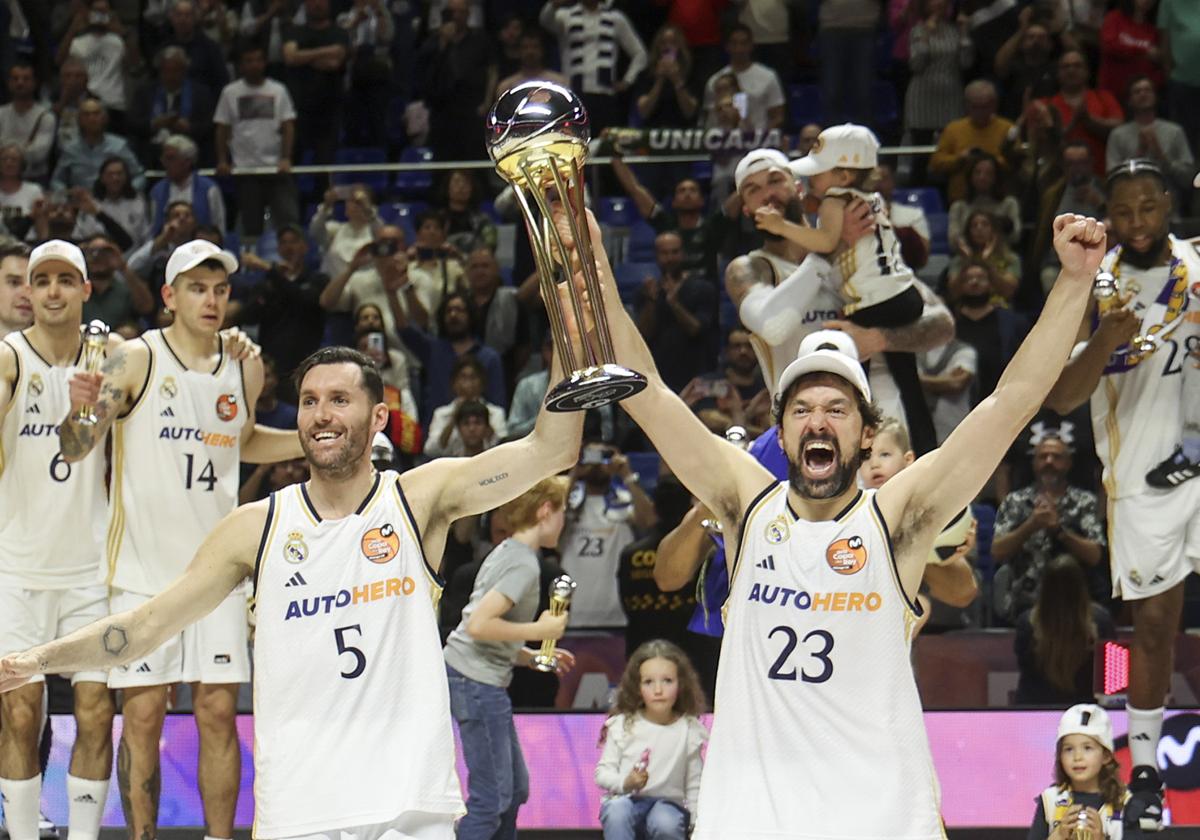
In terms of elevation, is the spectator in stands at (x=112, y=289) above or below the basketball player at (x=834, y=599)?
above

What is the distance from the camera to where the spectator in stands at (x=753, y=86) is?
1392 centimetres

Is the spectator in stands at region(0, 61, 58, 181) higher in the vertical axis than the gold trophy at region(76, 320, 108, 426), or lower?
higher

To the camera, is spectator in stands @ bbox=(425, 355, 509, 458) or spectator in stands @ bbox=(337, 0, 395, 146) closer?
spectator in stands @ bbox=(425, 355, 509, 458)

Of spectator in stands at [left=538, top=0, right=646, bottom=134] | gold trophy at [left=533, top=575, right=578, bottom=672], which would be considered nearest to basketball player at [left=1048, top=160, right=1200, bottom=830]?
gold trophy at [left=533, top=575, right=578, bottom=672]

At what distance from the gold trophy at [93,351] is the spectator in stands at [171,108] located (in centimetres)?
787

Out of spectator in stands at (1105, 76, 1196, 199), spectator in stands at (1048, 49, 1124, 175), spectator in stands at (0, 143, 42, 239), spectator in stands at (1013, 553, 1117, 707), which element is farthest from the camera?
spectator in stands at (0, 143, 42, 239)

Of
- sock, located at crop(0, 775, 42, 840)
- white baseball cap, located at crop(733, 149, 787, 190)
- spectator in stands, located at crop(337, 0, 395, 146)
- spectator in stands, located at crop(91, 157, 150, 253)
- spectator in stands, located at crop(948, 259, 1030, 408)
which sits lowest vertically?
sock, located at crop(0, 775, 42, 840)

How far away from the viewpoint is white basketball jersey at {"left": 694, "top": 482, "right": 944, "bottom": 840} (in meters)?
4.68

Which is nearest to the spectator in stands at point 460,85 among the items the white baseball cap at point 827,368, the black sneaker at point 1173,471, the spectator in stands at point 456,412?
the spectator in stands at point 456,412

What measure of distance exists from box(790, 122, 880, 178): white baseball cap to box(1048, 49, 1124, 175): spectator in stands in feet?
20.1

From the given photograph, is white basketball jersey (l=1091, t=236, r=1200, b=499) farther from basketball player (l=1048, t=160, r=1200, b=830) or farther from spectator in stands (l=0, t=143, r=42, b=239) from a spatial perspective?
spectator in stands (l=0, t=143, r=42, b=239)

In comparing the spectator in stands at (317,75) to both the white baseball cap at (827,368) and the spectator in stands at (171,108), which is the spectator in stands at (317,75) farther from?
the white baseball cap at (827,368)

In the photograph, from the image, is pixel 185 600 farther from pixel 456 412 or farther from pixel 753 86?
pixel 753 86

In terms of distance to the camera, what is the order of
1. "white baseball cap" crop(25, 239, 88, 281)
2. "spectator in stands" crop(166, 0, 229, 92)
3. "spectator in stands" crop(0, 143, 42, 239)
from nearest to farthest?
"white baseball cap" crop(25, 239, 88, 281) → "spectator in stands" crop(0, 143, 42, 239) → "spectator in stands" crop(166, 0, 229, 92)
